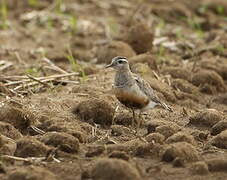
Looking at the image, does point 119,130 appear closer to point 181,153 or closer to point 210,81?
point 181,153

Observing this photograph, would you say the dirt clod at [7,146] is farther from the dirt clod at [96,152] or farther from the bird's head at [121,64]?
the bird's head at [121,64]

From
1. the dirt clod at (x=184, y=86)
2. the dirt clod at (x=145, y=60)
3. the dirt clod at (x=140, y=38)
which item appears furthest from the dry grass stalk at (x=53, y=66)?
the dirt clod at (x=184, y=86)

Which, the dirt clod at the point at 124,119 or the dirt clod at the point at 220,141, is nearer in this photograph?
the dirt clod at the point at 220,141

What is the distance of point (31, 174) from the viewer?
5742 mm

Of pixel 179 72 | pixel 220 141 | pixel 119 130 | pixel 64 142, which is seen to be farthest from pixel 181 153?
pixel 179 72

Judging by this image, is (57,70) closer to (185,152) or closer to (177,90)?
(177,90)

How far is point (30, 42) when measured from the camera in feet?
41.3

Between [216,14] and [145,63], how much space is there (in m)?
4.93

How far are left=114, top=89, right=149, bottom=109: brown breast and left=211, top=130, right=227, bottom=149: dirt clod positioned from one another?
1.04 metres

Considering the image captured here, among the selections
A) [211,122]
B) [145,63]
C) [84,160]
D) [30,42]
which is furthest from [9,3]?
[84,160]

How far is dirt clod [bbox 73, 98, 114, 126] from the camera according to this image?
7934 mm

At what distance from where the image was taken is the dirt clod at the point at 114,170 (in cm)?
578

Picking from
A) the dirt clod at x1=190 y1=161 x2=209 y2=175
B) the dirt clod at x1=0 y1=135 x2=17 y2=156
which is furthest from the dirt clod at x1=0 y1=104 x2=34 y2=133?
the dirt clod at x1=190 y1=161 x2=209 y2=175

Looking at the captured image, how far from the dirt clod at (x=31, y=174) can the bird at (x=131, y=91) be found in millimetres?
2067
